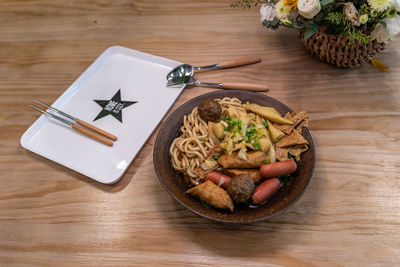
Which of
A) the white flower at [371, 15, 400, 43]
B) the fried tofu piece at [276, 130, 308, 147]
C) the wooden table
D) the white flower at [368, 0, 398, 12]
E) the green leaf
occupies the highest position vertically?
the white flower at [368, 0, 398, 12]

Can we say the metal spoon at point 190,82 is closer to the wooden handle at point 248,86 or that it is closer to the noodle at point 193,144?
the wooden handle at point 248,86

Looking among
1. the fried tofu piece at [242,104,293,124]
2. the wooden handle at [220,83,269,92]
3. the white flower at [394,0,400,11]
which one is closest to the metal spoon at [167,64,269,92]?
the wooden handle at [220,83,269,92]

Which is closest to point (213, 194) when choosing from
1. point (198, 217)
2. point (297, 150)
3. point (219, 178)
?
point (219, 178)

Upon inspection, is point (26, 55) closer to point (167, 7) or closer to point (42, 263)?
point (167, 7)

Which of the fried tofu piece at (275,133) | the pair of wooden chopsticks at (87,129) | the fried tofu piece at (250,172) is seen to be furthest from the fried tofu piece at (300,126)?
the pair of wooden chopsticks at (87,129)

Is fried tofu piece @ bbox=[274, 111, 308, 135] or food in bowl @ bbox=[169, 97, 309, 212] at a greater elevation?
fried tofu piece @ bbox=[274, 111, 308, 135]

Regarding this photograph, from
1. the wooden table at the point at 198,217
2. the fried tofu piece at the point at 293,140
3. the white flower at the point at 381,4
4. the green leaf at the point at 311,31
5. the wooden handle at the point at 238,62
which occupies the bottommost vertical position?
the wooden table at the point at 198,217

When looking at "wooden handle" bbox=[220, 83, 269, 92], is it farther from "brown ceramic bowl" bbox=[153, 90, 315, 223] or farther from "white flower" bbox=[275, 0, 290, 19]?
"white flower" bbox=[275, 0, 290, 19]
